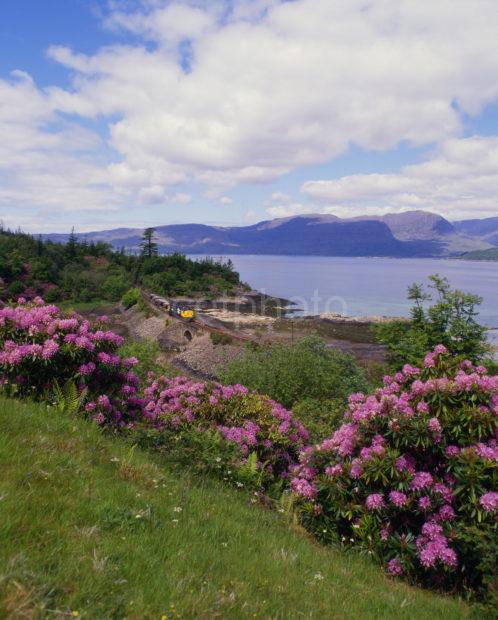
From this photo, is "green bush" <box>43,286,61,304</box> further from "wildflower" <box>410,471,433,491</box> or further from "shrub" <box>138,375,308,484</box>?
"wildflower" <box>410,471,433,491</box>

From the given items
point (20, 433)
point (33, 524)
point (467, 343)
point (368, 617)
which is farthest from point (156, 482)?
point (467, 343)

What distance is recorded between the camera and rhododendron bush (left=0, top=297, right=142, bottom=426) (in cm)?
848

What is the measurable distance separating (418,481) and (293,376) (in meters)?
17.3

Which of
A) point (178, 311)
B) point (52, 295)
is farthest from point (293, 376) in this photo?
point (52, 295)

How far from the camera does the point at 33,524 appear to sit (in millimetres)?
3598

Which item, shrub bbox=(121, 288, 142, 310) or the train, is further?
shrub bbox=(121, 288, 142, 310)

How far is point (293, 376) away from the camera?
23.7 metres

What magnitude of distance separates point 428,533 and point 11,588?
5263 millimetres

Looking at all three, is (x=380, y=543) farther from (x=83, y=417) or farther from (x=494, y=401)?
(x=83, y=417)

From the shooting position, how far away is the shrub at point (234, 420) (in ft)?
31.8

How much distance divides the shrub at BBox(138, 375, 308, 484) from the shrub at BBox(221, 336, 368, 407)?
36.7ft

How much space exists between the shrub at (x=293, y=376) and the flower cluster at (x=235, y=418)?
11124 millimetres

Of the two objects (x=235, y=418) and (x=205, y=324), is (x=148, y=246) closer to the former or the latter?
(x=205, y=324)

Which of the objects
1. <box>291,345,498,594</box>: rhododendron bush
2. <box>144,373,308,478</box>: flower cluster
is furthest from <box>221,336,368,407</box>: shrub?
<box>291,345,498,594</box>: rhododendron bush
